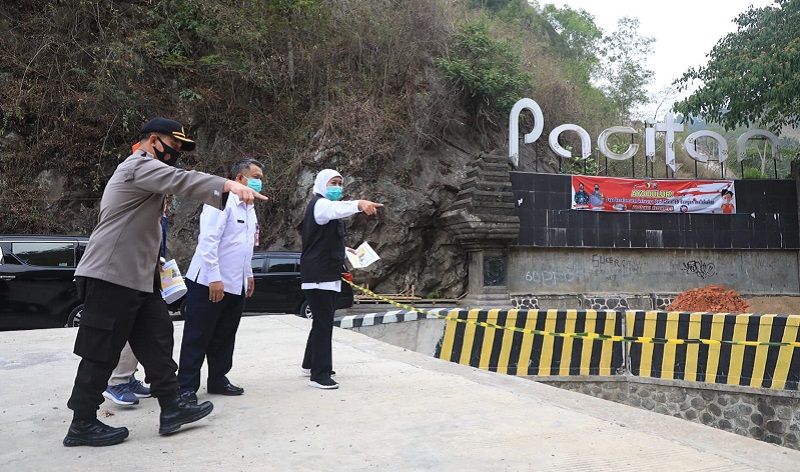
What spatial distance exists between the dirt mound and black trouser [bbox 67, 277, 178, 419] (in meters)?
12.9

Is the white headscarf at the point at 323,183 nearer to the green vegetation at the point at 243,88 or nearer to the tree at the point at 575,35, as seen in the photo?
the green vegetation at the point at 243,88

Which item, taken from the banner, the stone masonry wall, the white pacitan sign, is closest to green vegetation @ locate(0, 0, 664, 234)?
the white pacitan sign

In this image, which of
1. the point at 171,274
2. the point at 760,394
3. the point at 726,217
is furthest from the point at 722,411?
the point at 726,217

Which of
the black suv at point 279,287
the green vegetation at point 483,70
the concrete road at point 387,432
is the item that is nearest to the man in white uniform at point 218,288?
the concrete road at point 387,432

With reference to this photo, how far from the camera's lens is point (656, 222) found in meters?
18.7

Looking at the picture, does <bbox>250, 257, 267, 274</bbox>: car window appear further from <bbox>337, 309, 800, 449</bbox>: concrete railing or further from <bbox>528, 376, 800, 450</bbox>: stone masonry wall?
<bbox>528, 376, 800, 450</bbox>: stone masonry wall

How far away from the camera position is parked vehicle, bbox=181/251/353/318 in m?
12.8

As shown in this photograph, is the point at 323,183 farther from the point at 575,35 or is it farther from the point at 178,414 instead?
the point at 575,35

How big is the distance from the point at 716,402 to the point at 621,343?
1385 mm

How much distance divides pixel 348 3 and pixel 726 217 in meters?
14.0

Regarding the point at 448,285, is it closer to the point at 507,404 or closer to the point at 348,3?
the point at 348,3

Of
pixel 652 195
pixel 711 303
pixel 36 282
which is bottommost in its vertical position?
pixel 36 282

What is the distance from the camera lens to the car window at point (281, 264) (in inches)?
514

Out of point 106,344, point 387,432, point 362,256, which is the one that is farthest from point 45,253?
point 387,432
